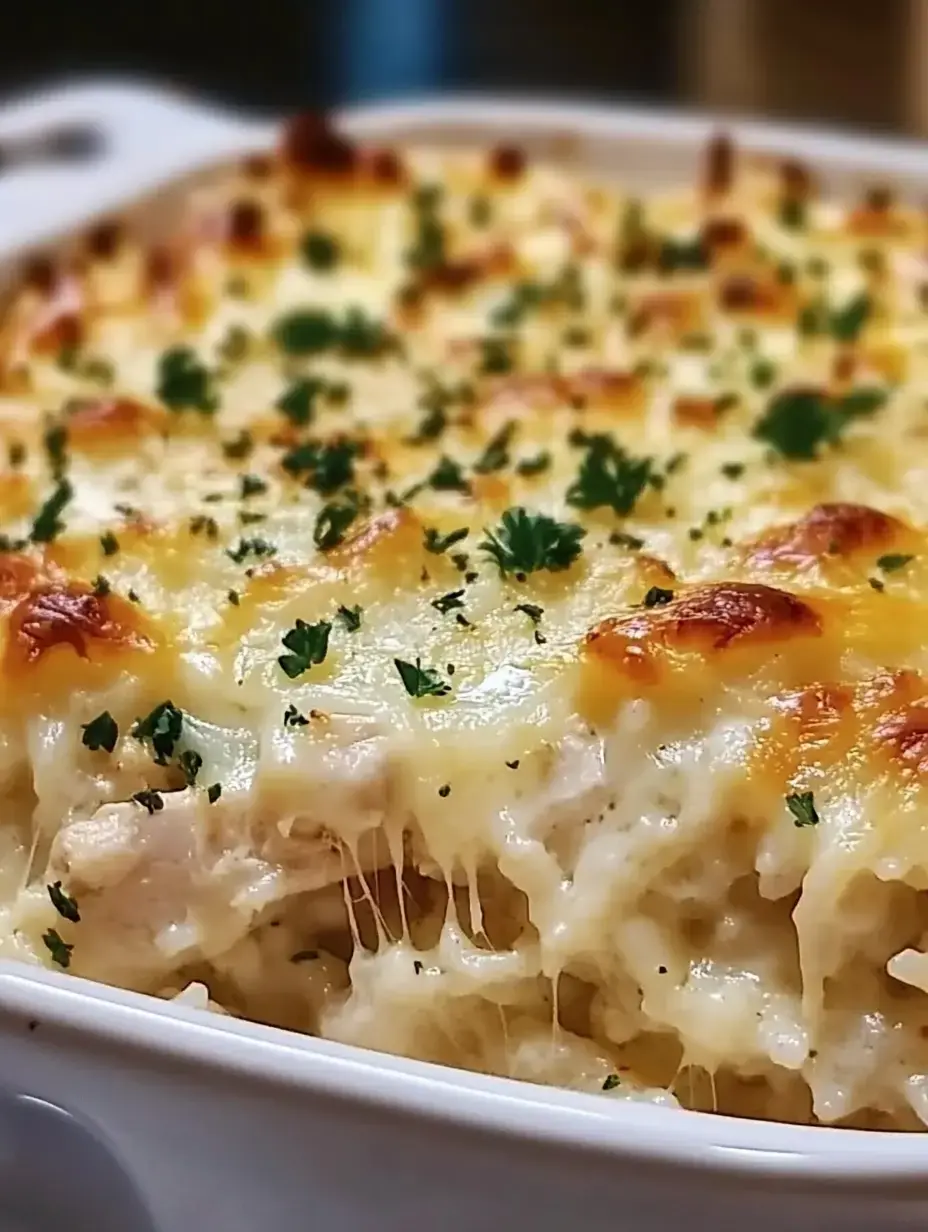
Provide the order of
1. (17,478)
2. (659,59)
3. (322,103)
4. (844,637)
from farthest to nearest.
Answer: (659,59) < (322,103) < (17,478) < (844,637)

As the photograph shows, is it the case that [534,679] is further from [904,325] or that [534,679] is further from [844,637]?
[904,325]

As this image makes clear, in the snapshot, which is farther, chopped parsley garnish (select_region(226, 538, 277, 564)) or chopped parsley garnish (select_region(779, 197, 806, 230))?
chopped parsley garnish (select_region(779, 197, 806, 230))

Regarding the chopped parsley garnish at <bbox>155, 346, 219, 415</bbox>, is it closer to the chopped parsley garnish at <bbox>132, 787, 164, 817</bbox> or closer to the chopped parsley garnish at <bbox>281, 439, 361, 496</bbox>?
the chopped parsley garnish at <bbox>281, 439, 361, 496</bbox>

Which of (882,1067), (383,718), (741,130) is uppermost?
(741,130)

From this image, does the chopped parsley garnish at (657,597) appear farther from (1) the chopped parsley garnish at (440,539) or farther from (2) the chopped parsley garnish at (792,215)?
(2) the chopped parsley garnish at (792,215)

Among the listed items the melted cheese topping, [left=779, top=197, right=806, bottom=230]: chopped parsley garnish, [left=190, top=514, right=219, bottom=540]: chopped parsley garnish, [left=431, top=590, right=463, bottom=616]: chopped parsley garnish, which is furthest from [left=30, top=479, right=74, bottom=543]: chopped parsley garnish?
[left=779, top=197, right=806, bottom=230]: chopped parsley garnish

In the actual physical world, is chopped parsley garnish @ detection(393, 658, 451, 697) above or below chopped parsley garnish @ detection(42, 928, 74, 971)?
above

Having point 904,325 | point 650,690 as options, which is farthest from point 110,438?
point 904,325

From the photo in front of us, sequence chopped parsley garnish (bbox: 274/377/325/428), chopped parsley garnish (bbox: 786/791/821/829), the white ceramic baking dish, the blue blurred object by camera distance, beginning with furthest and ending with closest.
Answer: the blue blurred object
chopped parsley garnish (bbox: 274/377/325/428)
chopped parsley garnish (bbox: 786/791/821/829)
the white ceramic baking dish
